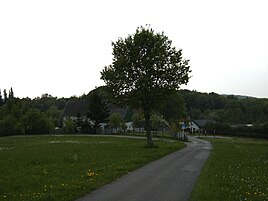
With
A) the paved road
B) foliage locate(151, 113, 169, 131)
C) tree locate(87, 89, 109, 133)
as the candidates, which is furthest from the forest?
the paved road

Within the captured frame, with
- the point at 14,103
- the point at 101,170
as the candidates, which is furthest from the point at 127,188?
the point at 14,103

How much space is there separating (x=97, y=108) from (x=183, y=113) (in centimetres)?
3784

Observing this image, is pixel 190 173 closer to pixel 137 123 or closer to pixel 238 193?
pixel 238 193

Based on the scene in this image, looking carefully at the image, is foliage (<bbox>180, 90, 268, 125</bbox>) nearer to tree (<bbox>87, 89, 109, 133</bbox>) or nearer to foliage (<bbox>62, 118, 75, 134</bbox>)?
tree (<bbox>87, 89, 109, 133</bbox>)

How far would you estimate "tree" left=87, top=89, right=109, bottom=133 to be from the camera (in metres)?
86.2

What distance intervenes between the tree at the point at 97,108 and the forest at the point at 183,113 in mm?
8455

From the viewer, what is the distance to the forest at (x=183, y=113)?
8981cm

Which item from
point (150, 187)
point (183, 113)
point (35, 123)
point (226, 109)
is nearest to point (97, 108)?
point (35, 123)

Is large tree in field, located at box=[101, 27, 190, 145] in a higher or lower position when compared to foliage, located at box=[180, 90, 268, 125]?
lower

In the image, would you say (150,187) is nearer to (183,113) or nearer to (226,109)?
(183,113)

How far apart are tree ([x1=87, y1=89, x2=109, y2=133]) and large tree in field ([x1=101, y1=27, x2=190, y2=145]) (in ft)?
158

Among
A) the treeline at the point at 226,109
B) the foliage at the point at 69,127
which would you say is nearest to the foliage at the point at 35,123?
the foliage at the point at 69,127

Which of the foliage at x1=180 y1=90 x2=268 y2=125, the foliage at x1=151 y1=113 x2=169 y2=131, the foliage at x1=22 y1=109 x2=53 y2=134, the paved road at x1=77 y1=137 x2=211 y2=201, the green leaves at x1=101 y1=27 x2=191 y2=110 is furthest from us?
the foliage at x1=180 y1=90 x2=268 y2=125

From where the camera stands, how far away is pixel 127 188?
43.3ft
